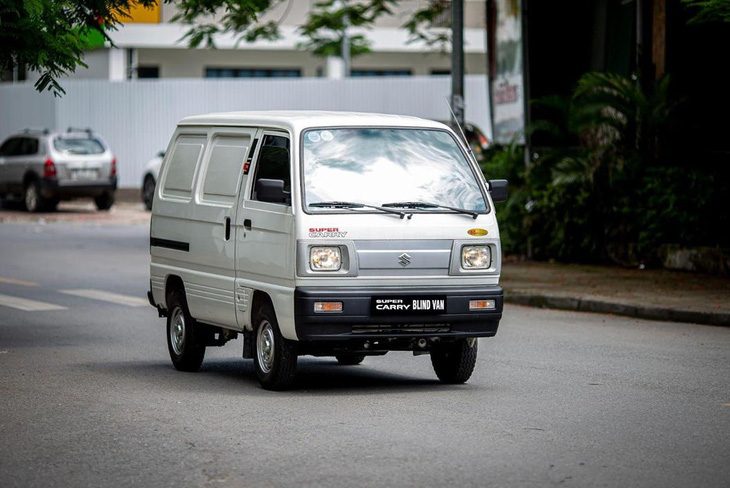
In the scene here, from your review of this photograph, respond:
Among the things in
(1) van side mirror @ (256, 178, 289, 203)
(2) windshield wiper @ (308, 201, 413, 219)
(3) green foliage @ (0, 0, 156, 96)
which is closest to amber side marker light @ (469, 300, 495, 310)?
(2) windshield wiper @ (308, 201, 413, 219)

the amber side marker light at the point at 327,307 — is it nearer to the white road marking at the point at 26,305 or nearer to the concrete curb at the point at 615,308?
the concrete curb at the point at 615,308

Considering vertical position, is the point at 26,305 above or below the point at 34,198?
below

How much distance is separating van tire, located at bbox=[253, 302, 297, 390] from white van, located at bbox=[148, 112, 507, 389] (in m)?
0.01

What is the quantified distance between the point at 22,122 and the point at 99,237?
15584mm

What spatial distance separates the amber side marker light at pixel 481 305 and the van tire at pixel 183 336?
8.16 feet

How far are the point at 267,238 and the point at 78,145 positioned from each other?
24682mm

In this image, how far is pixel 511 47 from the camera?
23969mm

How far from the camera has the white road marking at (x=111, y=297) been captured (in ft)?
55.2

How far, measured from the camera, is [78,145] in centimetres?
3391

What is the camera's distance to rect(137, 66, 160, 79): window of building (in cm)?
4900

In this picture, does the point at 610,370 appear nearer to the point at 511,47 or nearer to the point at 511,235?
the point at 511,235

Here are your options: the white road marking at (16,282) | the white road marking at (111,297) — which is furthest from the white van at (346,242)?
the white road marking at (16,282)

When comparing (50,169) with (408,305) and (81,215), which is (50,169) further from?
(408,305)

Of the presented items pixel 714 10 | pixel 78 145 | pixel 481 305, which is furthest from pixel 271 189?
pixel 78 145
